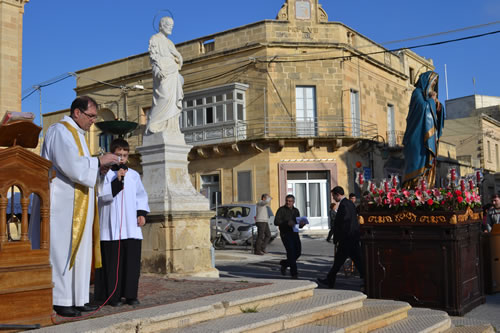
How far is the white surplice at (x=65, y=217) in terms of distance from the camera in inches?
184

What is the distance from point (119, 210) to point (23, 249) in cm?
189

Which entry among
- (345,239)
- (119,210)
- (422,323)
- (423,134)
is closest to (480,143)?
(423,134)

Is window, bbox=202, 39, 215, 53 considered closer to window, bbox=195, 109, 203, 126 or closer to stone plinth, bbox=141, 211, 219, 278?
window, bbox=195, 109, 203, 126

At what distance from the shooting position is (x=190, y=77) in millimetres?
29734

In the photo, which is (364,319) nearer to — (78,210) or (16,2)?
(78,210)

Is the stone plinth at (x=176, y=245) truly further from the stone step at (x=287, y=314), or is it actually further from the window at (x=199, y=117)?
the window at (x=199, y=117)

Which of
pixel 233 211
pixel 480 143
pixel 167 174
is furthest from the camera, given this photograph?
pixel 480 143

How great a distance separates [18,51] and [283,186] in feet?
42.8

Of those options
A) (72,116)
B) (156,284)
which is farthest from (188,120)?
(72,116)

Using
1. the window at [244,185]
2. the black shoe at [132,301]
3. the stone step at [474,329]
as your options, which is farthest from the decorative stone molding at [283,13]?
the black shoe at [132,301]

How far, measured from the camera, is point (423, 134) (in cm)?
934

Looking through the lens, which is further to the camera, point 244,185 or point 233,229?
point 244,185

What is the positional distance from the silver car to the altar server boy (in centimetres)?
1425

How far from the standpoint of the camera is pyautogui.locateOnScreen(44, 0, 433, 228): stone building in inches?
1059
